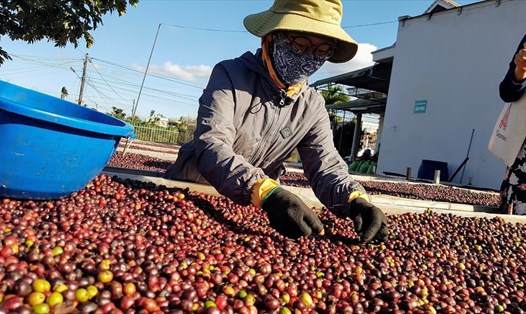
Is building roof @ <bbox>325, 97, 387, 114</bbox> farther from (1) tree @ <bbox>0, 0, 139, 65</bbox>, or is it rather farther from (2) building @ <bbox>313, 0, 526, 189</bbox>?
(1) tree @ <bbox>0, 0, 139, 65</bbox>

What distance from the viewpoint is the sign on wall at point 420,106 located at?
15475mm

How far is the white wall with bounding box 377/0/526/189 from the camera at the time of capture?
13.0 m

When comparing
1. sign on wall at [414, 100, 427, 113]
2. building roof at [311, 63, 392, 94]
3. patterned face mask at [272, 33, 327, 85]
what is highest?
building roof at [311, 63, 392, 94]

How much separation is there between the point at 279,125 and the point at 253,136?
20 centimetres

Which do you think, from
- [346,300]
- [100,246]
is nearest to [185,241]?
[100,246]

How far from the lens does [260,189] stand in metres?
2.23

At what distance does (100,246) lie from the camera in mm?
1733

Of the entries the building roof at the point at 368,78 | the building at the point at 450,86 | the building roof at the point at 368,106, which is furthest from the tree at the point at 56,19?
the building roof at the point at 368,106

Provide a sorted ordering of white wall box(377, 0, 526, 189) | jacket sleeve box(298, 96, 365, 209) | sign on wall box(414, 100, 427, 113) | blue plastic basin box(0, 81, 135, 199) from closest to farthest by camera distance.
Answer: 1. blue plastic basin box(0, 81, 135, 199)
2. jacket sleeve box(298, 96, 365, 209)
3. white wall box(377, 0, 526, 189)
4. sign on wall box(414, 100, 427, 113)

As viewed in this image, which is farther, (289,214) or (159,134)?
(159,134)

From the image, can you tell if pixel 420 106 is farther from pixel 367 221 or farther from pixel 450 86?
pixel 367 221

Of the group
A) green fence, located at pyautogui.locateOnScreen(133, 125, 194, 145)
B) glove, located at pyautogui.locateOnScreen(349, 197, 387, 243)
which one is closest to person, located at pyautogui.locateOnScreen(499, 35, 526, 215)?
glove, located at pyautogui.locateOnScreen(349, 197, 387, 243)

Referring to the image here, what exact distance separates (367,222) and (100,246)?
141 cm

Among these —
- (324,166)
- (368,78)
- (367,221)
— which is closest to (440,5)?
(368,78)
